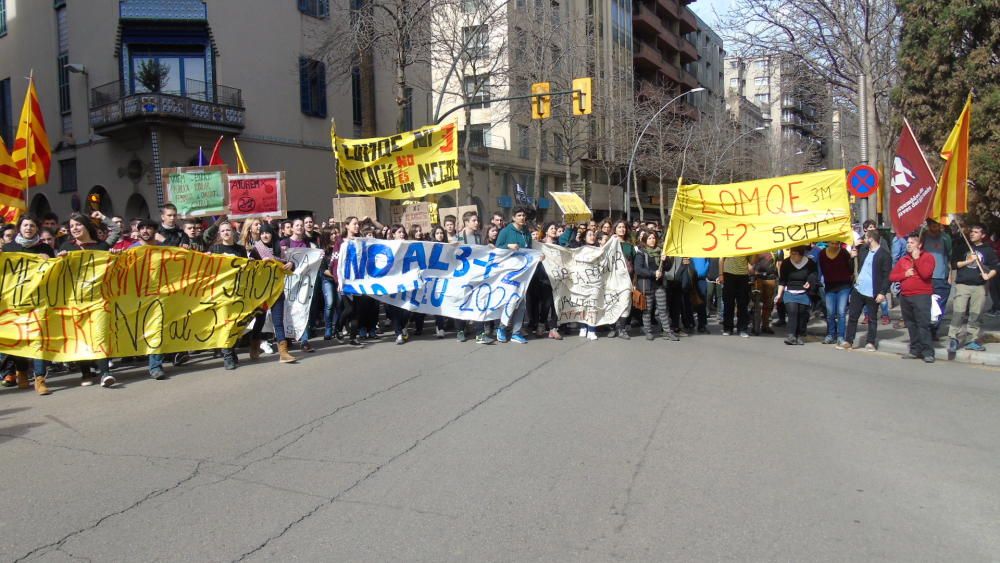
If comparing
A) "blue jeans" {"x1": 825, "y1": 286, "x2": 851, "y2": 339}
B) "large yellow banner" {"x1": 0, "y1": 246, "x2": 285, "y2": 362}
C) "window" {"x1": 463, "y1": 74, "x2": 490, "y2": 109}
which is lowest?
"blue jeans" {"x1": 825, "y1": 286, "x2": 851, "y2": 339}

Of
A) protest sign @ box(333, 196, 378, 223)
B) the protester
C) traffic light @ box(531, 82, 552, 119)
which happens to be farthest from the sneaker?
traffic light @ box(531, 82, 552, 119)

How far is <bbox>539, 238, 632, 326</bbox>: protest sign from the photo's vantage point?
1127 cm

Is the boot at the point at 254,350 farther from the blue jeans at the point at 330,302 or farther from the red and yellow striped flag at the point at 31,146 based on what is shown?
the red and yellow striped flag at the point at 31,146

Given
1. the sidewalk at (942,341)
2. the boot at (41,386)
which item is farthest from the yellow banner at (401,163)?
the sidewalk at (942,341)

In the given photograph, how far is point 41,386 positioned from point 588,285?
23.3 ft

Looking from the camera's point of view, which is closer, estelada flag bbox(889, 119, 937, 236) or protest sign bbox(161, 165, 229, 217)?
estelada flag bbox(889, 119, 937, 236)

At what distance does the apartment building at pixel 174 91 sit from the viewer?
79.4 ft

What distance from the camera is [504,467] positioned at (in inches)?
197

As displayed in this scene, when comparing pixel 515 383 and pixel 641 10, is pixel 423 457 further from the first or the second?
pixel 641 10

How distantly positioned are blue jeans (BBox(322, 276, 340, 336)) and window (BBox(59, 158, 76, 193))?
21605mm

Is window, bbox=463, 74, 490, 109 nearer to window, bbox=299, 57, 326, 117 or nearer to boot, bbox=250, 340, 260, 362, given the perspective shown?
window, bbox=299, 57, 326, 117

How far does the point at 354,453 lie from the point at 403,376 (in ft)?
9.08

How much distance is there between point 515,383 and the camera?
304 inches

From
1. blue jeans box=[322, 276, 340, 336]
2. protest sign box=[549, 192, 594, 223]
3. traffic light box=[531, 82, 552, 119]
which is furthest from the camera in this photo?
protest sign box=[549, 192, 594, 223]
